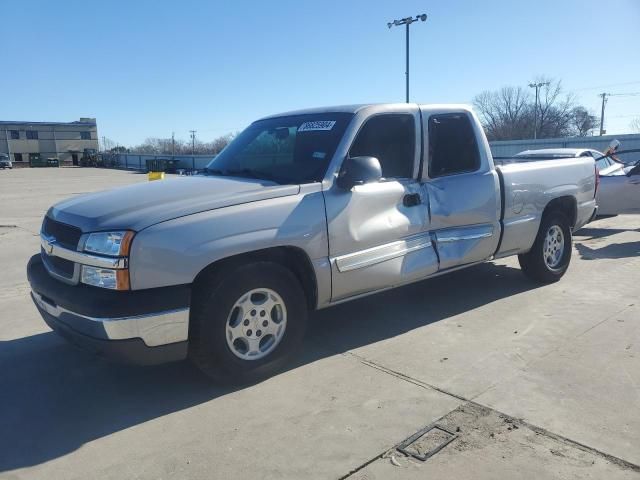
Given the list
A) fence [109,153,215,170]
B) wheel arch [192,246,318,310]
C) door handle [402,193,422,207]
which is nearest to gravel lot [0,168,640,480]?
wheel arch [192,246,318,310]

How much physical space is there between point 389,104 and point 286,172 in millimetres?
1163

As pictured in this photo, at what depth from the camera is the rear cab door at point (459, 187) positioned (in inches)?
193

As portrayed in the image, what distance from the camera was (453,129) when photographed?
5.30m

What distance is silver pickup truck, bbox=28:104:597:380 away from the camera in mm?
3338

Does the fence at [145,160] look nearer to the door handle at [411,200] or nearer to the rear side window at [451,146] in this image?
the rear side window at [451,146]

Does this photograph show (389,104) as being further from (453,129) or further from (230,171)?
(230,171)

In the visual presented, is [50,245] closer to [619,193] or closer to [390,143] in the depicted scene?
[390,143]

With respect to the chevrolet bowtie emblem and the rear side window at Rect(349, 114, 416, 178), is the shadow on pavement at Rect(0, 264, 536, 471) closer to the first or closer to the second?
the chevrolet bowtie emblem

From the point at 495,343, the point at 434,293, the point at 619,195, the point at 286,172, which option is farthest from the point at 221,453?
the point at 619,195

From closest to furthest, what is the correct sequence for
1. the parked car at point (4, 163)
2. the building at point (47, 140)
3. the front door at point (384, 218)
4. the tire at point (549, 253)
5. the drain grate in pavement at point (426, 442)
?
1. the drain grate in pavement at point (426, 442)
2. the front door at point (384, 218)
3. the tire at point (549, 253)
4. the parked car at point (4, 163)
5. the building at point (47, 140)

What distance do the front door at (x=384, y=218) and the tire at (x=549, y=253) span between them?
1918mm

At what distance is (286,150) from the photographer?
15.1 ft

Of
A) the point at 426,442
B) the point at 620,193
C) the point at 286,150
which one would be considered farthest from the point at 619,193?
the point at 426,442

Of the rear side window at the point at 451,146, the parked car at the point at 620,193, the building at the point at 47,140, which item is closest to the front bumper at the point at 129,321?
the rear side window at the point at 451,146
